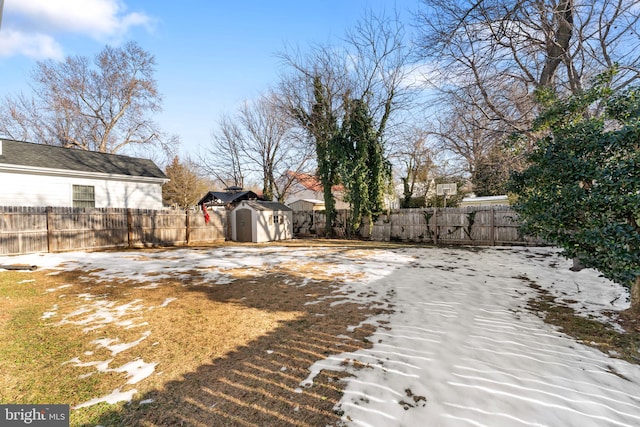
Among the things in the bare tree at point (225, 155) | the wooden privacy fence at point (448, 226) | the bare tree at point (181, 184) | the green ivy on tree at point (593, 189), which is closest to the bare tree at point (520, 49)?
the green ivy on tree at point (593, 189)

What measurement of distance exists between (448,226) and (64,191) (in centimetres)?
1597

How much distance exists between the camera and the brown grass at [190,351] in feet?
6.92

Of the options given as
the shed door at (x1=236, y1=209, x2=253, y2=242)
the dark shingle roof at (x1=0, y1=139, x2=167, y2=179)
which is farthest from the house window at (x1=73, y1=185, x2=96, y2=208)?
the shed door at (x1=236, y1=209, x2=253, y2=242)

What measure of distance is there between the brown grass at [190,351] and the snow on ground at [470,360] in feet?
0.43

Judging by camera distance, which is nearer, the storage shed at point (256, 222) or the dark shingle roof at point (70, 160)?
the dark shingle roof at point (70, 160)

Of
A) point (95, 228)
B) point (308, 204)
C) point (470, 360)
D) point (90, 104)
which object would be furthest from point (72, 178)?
point (308, 204)

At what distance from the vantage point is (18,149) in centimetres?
1109

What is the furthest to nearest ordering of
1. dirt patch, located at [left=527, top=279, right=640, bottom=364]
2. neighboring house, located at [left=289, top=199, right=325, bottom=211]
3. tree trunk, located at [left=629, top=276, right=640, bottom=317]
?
1. neighboring house, located at [left=289, top=199, right=325, bottom=211]
2. tree trunk, located at [left=629, top=276, right=640, bottom=317]
3. dirt patch, located at [left=527, top=279, right=640, bottom=364]

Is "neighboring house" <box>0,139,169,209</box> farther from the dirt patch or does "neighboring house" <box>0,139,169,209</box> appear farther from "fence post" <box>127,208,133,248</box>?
the dirt patch

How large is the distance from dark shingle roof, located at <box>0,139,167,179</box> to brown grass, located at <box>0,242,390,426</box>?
26.3 ft

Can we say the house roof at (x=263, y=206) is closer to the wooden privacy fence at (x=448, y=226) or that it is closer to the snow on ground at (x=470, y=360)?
the wooden privacy fence at (x=448, y=226)

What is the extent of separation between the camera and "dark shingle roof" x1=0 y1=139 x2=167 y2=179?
10.7m

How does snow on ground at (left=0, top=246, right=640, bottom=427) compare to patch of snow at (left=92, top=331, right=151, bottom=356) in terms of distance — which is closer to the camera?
snow on ground at (left=0, top=246, right=640, bottom=427)

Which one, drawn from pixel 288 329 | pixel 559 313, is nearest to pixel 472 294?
pixel 559 313
